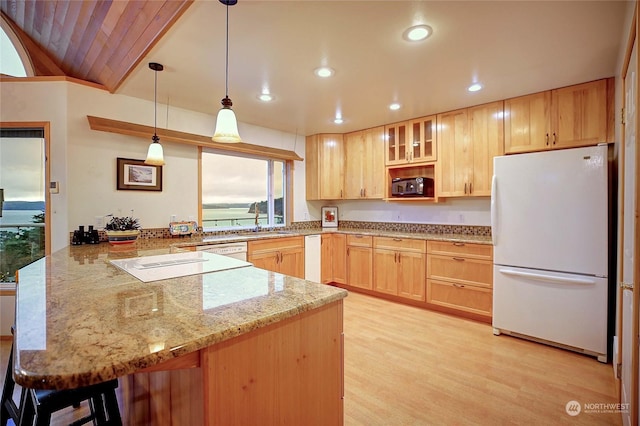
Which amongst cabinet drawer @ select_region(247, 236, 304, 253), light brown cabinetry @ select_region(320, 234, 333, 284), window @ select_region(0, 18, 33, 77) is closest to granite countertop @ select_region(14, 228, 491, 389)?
cabinet drawer @ select_region(247, 236, 304, 253)

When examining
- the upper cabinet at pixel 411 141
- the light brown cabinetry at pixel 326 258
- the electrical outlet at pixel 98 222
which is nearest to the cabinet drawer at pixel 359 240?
the light brown cabinetry at pixel 326 258

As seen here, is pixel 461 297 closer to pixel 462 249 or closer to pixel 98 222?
pixel 462 249

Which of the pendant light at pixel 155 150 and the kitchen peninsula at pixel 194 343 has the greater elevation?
the pendant light at pixel 155 150

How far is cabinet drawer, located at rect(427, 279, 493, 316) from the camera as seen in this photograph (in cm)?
325

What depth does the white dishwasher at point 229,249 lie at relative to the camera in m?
3.24

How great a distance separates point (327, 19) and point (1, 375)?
333 centimetres

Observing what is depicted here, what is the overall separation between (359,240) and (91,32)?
359 cm

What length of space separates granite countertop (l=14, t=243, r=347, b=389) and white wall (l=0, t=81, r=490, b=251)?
1502 mm

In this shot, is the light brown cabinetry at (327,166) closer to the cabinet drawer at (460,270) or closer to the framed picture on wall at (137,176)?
the cabinet drawer at (460,270)

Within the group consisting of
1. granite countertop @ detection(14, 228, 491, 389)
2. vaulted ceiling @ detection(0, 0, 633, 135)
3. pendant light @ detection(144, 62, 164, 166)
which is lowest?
granite countertop @ detection(14, 228, 491, 389)

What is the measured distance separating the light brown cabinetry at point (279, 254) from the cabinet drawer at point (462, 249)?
66.9 inches

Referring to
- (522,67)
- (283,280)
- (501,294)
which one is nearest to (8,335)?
(283,280)

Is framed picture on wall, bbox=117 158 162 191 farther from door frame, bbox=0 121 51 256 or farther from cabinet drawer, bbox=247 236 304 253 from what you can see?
cabinet drawer, bbox=247 236 304 253

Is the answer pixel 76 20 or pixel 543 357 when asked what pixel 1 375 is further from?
pixel 543 357
